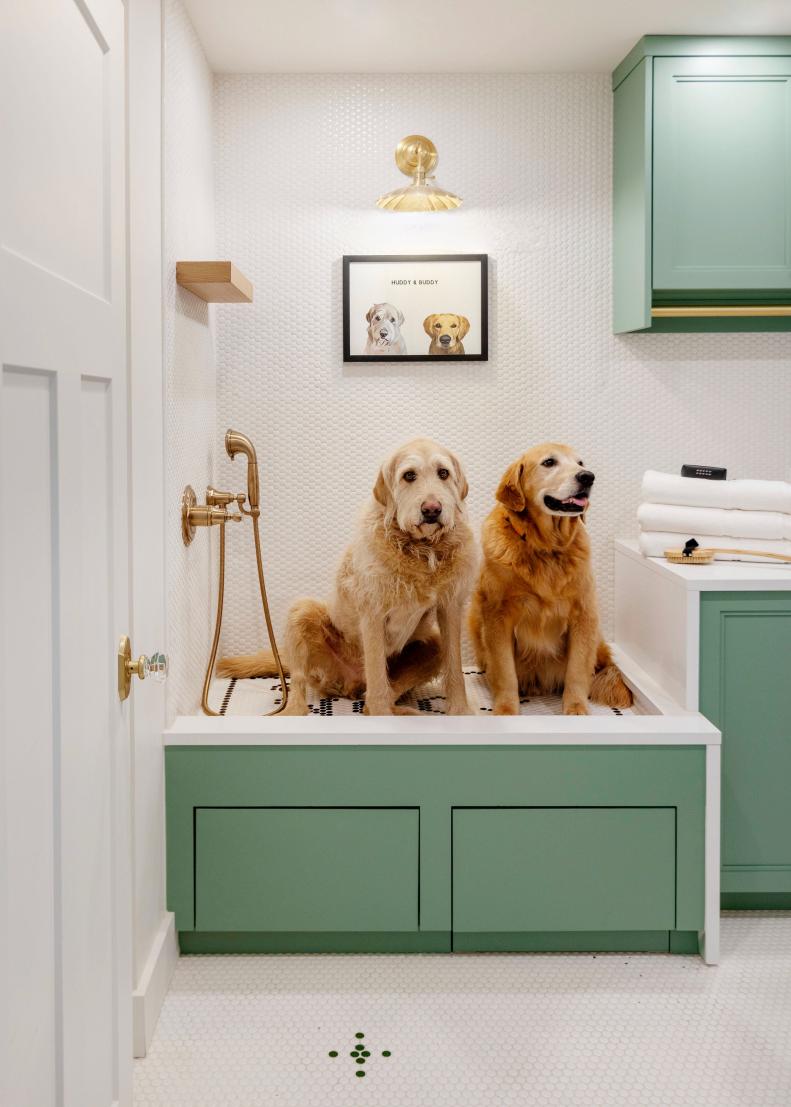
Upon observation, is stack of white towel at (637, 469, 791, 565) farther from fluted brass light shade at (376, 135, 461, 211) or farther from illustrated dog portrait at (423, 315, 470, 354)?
fluted brass light shade at (376, 135, 461, 211)

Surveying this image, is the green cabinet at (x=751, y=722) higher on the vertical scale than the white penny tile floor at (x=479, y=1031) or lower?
higher

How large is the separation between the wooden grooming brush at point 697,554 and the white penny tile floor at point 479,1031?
1.00 m

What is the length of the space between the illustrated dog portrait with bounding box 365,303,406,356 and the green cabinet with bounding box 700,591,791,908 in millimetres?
1294

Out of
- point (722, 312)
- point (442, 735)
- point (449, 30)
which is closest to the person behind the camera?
point (442, 735)

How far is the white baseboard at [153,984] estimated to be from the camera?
7.12 feet

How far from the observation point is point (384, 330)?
10.9 ft

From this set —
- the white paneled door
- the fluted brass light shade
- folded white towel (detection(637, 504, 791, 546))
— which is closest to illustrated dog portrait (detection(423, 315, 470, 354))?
the fluted brass light shade

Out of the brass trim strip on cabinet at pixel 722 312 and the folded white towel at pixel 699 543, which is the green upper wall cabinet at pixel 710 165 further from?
the folded white towel at pixel 699 543

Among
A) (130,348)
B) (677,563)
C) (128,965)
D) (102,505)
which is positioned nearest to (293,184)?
(130,348)

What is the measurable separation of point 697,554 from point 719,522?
17 cm

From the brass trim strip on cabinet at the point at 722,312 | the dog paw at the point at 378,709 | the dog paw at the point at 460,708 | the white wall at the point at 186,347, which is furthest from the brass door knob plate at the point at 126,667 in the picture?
the brass trim strip on cabinet at the point at 722,312

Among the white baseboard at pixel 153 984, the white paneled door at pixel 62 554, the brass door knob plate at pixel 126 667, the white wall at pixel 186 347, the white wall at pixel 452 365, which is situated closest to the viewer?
the white paneled door at pixel 62 554

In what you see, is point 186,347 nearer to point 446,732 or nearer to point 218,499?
point 218,499

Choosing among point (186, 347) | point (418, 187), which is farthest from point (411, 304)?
point (186, 347)
